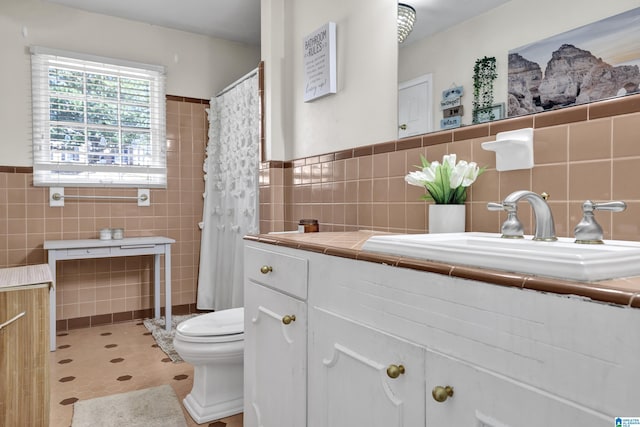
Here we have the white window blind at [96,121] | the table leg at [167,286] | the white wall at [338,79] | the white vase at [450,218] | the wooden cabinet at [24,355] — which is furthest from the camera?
the table leg at [167,286]

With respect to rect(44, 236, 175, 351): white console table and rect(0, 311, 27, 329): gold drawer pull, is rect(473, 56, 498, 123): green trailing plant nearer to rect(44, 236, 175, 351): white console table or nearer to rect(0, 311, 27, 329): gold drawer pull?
rect(0, 311, 27, 329): gold drawer pull

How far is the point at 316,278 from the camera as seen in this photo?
1316 mm

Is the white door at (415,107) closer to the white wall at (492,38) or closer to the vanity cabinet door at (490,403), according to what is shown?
the white wall at (492,38)

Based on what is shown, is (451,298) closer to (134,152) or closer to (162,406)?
(162,406)

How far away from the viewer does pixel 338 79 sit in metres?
2.29

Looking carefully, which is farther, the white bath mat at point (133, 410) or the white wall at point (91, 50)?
the white wall at point (91, 50)

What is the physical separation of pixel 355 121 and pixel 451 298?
4.81 ft

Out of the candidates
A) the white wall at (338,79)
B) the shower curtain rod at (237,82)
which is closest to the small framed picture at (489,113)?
the white wall at (338,79)

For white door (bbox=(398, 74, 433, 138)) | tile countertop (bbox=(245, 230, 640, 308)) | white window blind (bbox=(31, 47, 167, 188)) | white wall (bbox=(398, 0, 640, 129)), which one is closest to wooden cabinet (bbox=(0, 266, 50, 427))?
tile countertop (bbox=(245, 230, 640, 308))

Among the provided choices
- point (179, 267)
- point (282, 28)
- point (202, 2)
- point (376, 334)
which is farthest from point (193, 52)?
point (376, 334)

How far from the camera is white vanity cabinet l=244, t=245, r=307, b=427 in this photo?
1383 mm

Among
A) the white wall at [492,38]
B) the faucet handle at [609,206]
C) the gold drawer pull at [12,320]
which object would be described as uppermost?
the white wall at [492,38]

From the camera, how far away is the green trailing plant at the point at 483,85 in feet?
4.78

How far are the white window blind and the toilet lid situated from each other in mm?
1780
